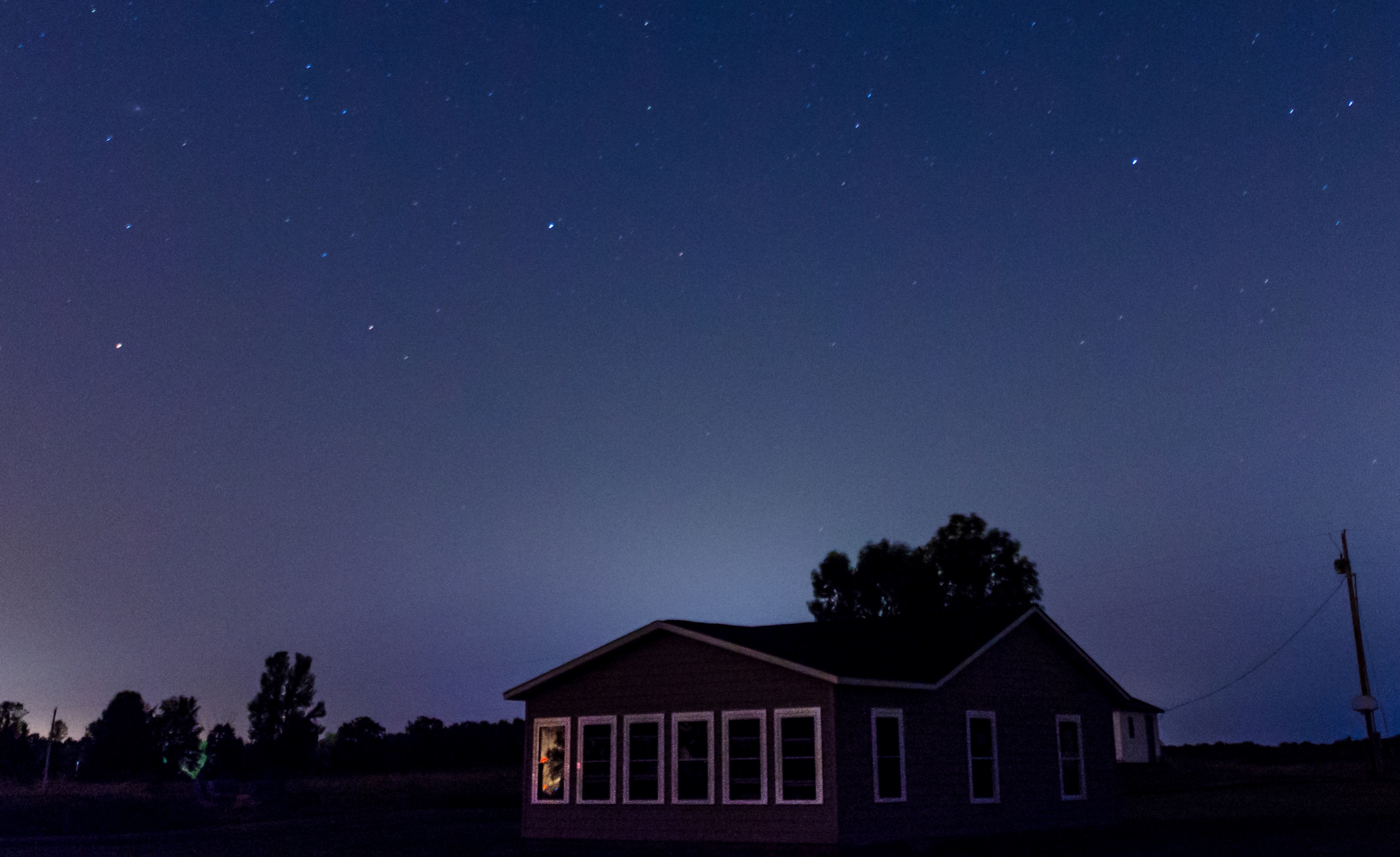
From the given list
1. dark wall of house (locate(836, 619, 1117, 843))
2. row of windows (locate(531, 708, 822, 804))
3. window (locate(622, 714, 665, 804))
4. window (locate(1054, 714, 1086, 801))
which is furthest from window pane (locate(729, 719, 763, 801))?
window (locate(1054, 714, 1086, 801))

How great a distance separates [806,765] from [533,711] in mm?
7082

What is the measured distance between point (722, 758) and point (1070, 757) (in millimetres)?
9425

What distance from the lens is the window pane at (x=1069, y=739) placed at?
94.8ft

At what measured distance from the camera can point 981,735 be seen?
26328 mm

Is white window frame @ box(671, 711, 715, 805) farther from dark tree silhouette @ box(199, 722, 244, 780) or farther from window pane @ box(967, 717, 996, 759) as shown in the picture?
dark tree silhouette @ box(199, 722, 244, 780)

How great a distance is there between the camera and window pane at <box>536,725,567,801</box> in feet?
86.9

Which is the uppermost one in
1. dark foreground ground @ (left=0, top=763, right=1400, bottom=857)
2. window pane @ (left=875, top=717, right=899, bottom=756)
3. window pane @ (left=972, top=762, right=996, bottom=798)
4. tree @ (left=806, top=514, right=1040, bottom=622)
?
tree @ (left=806, top=514, right=1040, bottom=622)

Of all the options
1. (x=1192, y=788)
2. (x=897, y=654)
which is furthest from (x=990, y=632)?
(x=1192, y=788)

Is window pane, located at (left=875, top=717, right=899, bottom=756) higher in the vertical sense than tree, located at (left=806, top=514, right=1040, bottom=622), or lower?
lower

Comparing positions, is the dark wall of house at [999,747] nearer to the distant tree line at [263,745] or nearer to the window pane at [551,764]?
the window pane at [551,764]

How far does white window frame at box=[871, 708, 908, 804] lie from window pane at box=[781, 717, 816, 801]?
1215 mm

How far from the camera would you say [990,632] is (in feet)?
89.0

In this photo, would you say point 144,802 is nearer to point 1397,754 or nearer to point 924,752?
point 924,752

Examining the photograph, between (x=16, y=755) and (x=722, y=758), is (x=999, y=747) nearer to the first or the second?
(x=722, y=758)
